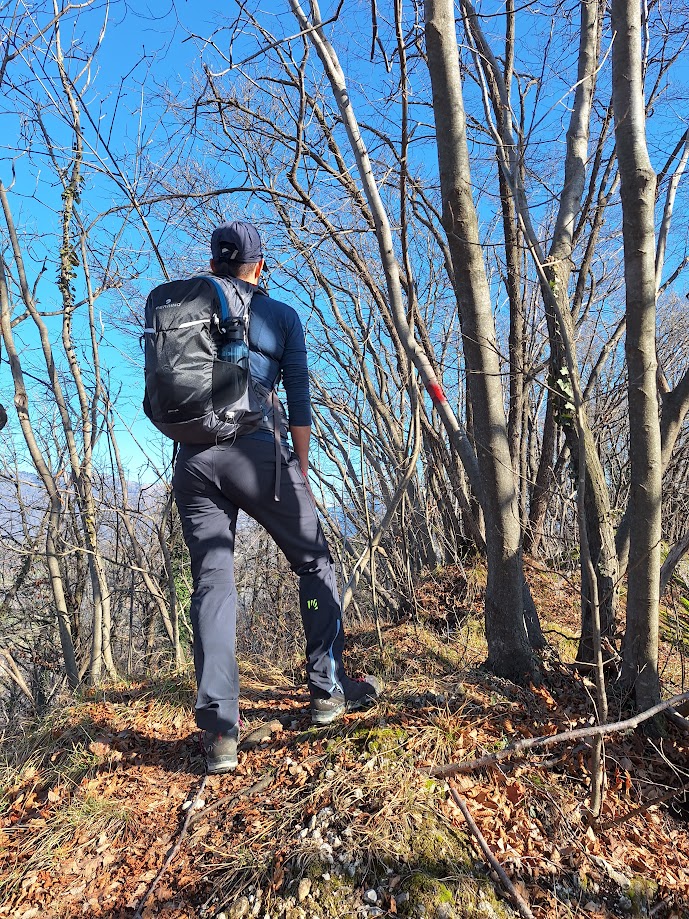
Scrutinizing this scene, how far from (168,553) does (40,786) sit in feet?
6.13

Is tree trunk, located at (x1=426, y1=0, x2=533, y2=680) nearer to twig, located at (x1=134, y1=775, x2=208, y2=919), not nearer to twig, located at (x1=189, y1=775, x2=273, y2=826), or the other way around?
twig, located at (x1=189, y1=775, x2=273, y2=826)

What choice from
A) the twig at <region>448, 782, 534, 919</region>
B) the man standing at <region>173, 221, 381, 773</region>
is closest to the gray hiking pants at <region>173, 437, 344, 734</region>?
the man standing at <region>173, 221, 381, 773</region>

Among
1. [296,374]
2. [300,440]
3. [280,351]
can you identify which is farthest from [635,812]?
[280,351]

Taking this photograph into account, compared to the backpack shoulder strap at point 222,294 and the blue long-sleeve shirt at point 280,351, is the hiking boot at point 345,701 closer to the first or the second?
the blue long-sleeve shirt at point 280,351

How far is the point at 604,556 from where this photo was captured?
2.80 meters

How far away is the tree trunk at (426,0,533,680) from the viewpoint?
2.40m

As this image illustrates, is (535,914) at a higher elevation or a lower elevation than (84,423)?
lower

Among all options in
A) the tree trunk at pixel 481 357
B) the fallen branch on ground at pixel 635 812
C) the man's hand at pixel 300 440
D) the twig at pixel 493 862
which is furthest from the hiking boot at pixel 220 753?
the fallen branch on ground at pixel 635 812

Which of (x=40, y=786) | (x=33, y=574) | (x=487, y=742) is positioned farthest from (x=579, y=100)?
(x=33, y=574)

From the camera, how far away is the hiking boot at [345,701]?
2.46m

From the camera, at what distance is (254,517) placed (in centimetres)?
249

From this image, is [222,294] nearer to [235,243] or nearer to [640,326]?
[235,243]

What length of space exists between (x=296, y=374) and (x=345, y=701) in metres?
1.48

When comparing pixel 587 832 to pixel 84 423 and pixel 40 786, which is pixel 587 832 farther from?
pixel 84 423
